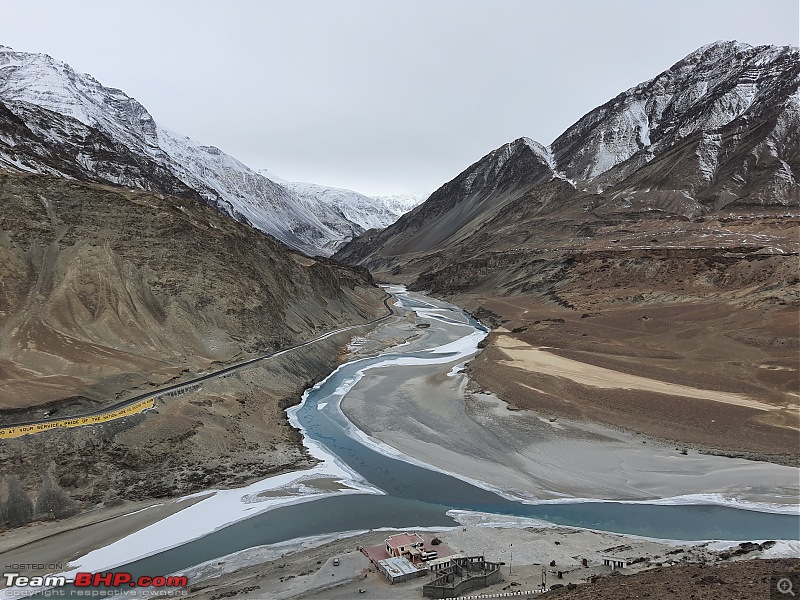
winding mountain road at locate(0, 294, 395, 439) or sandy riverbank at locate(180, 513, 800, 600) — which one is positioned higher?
winding mountain road at locate(0, 294, 395, 439)

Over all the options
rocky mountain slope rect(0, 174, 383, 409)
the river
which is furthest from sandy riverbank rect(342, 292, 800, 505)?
rocky mountain slope rect(0, 174, 383, 409)

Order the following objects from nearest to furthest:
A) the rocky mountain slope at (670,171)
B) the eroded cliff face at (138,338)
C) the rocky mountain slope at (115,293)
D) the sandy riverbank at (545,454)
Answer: the sandy riverbank at (545,454) < the eroded cliff face at (138,338) < the rocky mountain slope at (115,293) < the rocky mountain slope at (670,171)

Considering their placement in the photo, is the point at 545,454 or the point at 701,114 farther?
the point at 701,114

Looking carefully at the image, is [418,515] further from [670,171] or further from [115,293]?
[670,171]

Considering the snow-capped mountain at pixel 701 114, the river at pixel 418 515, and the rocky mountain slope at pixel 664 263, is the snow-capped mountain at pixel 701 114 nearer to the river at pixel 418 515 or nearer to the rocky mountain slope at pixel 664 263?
the rocky mountain slope at pixel 664 263

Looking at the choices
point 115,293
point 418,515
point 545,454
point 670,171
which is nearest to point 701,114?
point 670,171

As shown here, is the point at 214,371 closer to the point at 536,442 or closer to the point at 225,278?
the point at 225,278

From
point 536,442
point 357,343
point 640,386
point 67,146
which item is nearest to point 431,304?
point 357,343

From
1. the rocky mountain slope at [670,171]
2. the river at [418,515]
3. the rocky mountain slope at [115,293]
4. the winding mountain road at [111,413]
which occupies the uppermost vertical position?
the rocky mountain slope at [670,171]

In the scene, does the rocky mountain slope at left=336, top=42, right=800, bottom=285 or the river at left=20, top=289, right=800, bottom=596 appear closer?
the river at left=20, top=289, right=800, bottom=596

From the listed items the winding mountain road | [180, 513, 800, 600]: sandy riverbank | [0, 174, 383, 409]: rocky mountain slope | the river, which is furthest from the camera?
[0, 174, 383, 409]: rocky mountain slope

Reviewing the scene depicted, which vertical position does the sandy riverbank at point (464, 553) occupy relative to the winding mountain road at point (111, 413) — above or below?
below

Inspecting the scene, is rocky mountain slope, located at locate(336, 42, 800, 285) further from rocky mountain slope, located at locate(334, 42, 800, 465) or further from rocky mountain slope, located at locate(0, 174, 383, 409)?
rocky mountain slope, located at locate(0, 174, 383, 409)

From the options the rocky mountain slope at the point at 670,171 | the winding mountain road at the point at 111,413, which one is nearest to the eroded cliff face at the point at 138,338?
the winding mountain road at the point at 111,413
